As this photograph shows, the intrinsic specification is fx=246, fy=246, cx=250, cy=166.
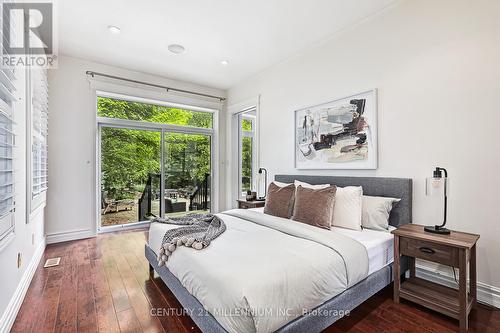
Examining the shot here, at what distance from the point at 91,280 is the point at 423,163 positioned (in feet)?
11.5

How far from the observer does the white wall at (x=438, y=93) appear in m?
2.03

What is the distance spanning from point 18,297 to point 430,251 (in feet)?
10.9

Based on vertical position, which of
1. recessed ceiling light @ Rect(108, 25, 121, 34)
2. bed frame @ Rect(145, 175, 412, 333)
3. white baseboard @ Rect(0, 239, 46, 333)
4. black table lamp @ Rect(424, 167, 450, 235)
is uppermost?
recessed ceiling light @ Rect(108, 25, 121, 34)

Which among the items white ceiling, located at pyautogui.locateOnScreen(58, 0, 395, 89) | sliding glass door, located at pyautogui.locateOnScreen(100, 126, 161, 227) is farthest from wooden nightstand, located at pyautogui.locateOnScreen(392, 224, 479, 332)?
sliding glass door, located at pyautogui.locateOnScreen(100, 126, 161, 227)

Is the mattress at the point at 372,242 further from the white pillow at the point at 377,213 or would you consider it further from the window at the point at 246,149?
the window at the point at 246,149

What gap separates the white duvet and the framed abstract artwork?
4.09 feet

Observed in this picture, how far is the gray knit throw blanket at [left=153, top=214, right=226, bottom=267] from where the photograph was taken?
1887 mm

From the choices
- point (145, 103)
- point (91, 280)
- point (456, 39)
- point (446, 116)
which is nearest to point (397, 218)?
point (446, 116)

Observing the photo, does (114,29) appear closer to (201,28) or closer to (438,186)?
(201,28)

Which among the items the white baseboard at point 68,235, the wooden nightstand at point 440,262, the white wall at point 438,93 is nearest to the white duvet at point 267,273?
the wooden nightstand at point 440,262

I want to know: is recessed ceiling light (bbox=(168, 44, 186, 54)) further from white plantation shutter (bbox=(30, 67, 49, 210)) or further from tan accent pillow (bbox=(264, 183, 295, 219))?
tan accent pillow (bbox=(264, 183, 295, 219))

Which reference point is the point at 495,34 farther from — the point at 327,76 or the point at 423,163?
the point at 327,76

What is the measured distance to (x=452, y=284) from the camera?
2.20 m

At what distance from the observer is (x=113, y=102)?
4.32 m
